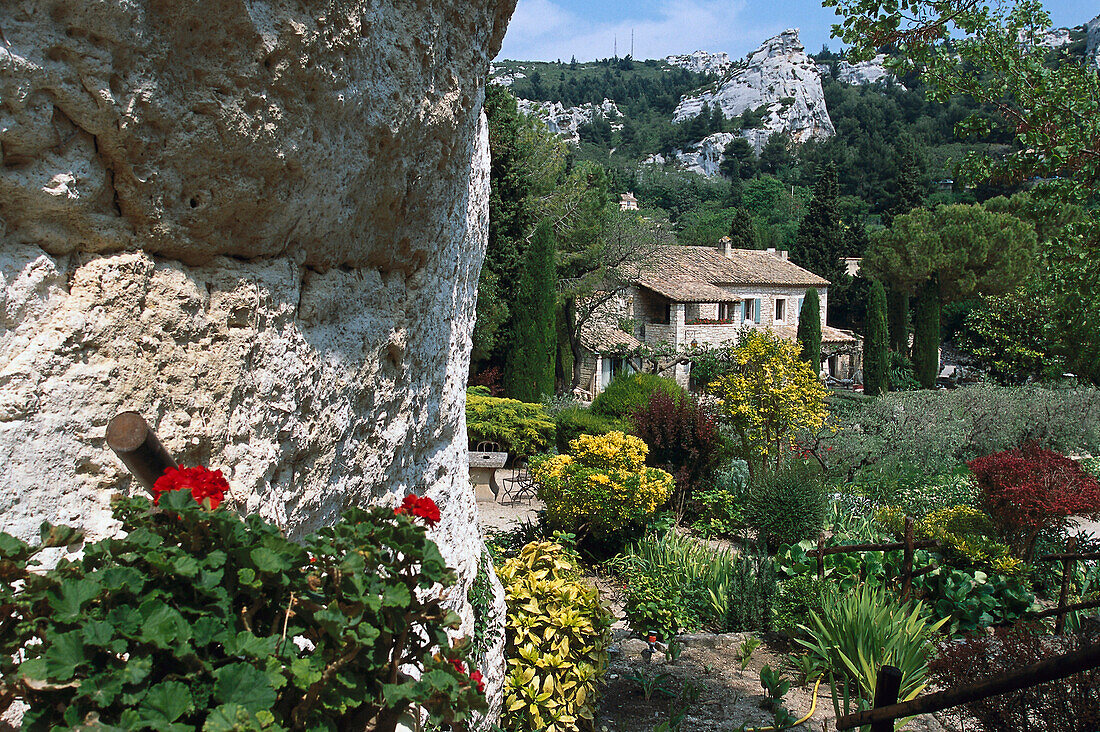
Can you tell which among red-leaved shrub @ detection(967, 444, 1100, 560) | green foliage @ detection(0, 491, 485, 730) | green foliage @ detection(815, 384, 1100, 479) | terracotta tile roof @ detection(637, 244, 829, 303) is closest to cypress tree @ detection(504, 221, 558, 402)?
green foliage @ detection(815, 384, 1100, 479)

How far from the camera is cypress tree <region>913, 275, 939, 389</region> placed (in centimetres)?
2816

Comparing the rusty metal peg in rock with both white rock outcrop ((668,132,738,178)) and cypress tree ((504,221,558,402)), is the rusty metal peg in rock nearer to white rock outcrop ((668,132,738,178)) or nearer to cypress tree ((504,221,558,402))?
cypress tree ((504,221,558,402))

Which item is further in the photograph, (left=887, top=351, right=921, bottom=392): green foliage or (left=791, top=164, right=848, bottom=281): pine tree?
(left=791, top=164, right=848, bottom=281): pine tree

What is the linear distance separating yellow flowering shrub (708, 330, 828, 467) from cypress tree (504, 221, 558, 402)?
7.99 m

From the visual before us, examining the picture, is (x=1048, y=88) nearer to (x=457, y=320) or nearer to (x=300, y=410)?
(x=457, y=320)

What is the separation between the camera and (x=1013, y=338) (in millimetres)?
23500

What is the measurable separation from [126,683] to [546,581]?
3119 millimetres

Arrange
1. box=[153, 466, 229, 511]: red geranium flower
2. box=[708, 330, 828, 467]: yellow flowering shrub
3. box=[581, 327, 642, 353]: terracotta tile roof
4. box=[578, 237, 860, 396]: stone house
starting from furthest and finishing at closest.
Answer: box=[578, 237, 860, 396]: stone house, box=[581, 327, 642, 353]: terracotta tile roof, box=[708, 330, 828, 467]: yellow flowering shrub, box=[153, 466, 229, 511]: red geranium flower

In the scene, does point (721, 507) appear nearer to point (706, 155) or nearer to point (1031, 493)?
point (1031, 493)

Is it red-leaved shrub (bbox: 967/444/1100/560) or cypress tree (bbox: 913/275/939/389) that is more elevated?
cypress tree (bbox: 913/275/939/389)

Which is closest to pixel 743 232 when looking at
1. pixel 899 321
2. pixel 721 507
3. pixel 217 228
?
pixel 899 321

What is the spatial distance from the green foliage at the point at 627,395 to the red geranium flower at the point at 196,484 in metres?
11.8

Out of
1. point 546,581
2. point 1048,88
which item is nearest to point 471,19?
point 546,581

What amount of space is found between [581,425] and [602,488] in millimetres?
5671
